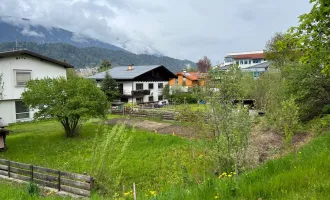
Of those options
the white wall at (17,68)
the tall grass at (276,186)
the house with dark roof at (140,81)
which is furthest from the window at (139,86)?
the tall grass at (276,186)

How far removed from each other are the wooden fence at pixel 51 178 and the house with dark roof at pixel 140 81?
29209 mm

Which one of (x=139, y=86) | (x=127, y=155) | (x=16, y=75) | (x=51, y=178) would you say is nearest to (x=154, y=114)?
(x=127, y=155)

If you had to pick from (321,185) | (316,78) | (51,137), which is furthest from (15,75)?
(321,185)

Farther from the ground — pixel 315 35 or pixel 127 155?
pixel 315 35

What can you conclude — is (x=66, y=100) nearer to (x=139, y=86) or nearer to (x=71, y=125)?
(x=71, y=125)

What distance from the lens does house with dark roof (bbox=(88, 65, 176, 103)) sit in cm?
3884

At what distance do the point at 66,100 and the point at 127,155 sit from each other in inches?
250

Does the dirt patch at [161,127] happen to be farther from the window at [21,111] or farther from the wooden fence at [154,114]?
the window at [21,111]

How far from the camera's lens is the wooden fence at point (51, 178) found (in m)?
7.17

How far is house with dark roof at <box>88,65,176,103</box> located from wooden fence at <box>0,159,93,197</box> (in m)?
29.2

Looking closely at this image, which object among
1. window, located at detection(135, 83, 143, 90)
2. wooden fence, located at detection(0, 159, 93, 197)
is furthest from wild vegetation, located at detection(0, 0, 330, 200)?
window, located at detection(135, 83, 143, 90)

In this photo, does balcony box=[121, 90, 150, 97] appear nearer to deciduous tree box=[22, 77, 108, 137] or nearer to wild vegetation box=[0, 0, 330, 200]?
wild vegetation box=[0, 0, 330, 200]

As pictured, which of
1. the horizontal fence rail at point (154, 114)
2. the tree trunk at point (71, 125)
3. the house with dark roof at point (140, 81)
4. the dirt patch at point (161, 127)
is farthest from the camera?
the house with dark roof at point (140, 81)

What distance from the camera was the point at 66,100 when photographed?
55.3 feet
